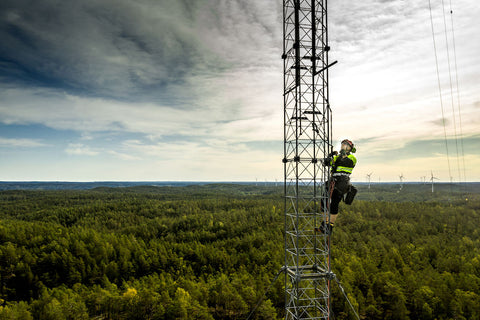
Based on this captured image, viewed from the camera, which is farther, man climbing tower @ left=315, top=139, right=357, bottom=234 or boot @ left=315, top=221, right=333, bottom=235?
boot @ left=315, top=221, right=333, bottom=235

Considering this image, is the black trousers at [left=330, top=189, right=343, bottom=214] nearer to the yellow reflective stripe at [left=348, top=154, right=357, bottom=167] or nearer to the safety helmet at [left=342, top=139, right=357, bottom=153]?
the yellow reflective stripe at [left=348, top=154, right=357, bottom=167]

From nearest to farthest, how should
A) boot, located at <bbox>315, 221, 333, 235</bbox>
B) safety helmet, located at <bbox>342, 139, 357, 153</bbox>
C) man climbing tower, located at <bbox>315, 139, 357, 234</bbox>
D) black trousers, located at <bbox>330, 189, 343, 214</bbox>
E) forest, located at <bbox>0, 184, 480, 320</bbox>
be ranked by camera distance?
1. safety helmet, located at <bbox>342, 139, 357, 153</bbox>
2. man climbing tower, located at <bbox>315, 139, 357, 234</bbox>
3. black trousers, located at <bbox>330, 189, 343, 214</bbox>
4. boot, located at <bbox>315, 221, 333, 235</bbox>
5. forest, located at <bbox>0, 184, 480, 320</bbox>

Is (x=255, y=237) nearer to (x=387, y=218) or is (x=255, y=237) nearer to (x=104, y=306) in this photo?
(x=104, y=306)

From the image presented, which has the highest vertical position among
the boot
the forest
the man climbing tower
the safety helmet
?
the safety helmet

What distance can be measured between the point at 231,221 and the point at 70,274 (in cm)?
4982

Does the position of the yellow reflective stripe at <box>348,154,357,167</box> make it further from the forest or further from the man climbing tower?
the forest

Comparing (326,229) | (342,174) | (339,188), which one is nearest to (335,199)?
(339,188)

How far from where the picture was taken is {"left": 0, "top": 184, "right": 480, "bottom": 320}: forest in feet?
146

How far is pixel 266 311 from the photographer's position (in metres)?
39.9

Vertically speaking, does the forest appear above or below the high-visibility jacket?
below

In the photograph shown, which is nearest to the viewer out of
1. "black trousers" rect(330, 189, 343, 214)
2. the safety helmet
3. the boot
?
the safety helmet

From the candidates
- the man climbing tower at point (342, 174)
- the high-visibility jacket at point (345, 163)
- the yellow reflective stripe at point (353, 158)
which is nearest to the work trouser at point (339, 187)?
the man climbing tower at point (342, 174)

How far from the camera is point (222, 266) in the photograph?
6806cm

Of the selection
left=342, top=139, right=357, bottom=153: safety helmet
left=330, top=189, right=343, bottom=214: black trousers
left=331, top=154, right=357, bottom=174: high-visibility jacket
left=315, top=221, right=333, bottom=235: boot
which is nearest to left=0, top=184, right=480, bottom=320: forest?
left=315, top=221, right=333, bottom=235: boot
